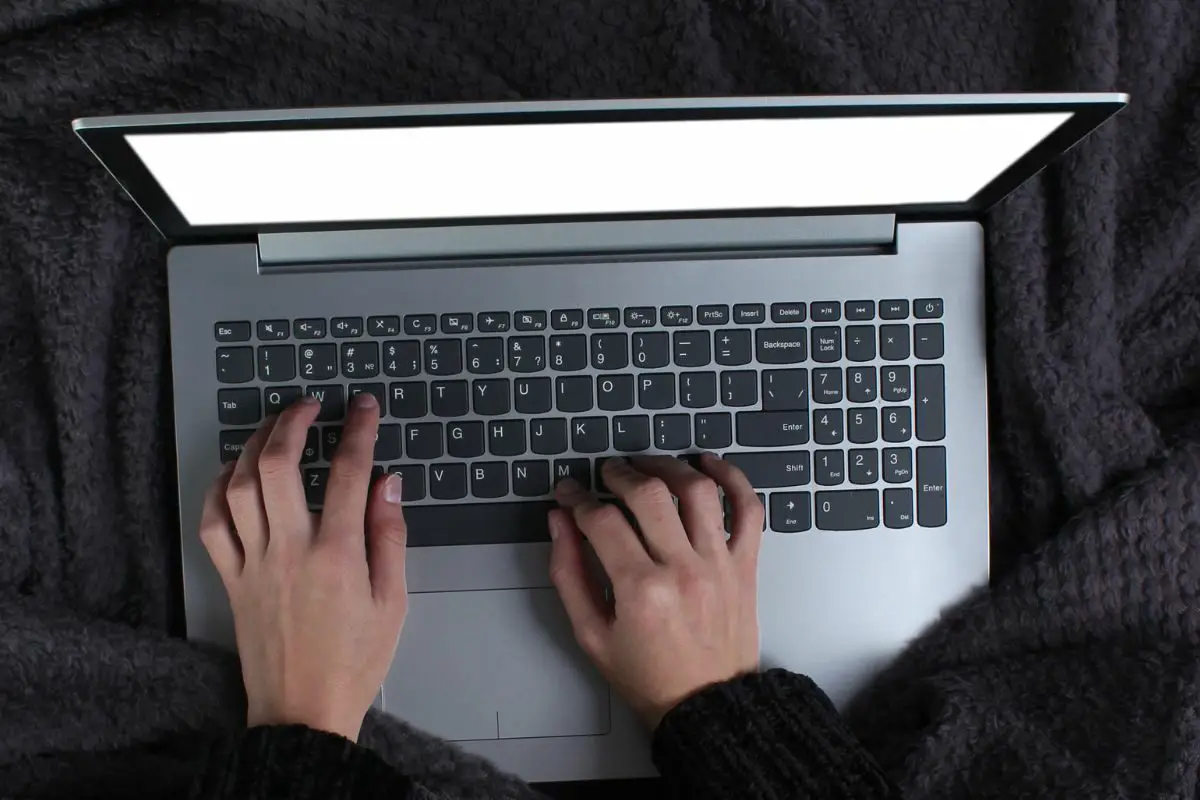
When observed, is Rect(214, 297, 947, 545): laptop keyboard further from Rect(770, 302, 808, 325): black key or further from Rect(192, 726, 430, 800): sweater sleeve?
Rect(192, 726, 430, 800): sweater sleeve

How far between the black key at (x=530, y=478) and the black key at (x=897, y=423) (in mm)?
233

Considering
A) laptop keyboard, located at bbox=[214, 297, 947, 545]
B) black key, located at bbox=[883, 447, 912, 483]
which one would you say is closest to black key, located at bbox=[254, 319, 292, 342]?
laptop keyboard, located at bbox=[214, 297, 947, 545]

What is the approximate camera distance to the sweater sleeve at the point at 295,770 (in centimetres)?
52

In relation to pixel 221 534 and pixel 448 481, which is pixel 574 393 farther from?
pixel 221 534

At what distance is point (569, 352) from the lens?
0.59 meters

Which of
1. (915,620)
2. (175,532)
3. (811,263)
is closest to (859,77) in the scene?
(811,263)

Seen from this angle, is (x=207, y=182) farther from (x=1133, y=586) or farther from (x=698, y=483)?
(x=1133, y=586)

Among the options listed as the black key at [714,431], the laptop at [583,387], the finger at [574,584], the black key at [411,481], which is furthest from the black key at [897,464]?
the black key at [411,481]

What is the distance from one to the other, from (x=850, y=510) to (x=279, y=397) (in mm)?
394

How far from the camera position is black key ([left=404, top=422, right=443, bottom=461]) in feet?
1.91

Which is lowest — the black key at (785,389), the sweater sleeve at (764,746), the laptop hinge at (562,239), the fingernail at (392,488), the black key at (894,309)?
the sweater sleeve at (764,746)

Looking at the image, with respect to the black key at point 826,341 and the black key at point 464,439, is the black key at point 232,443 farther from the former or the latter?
the black key at point 826,341

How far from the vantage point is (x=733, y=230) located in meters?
0.59

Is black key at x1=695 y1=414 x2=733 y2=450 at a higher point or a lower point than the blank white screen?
lower
